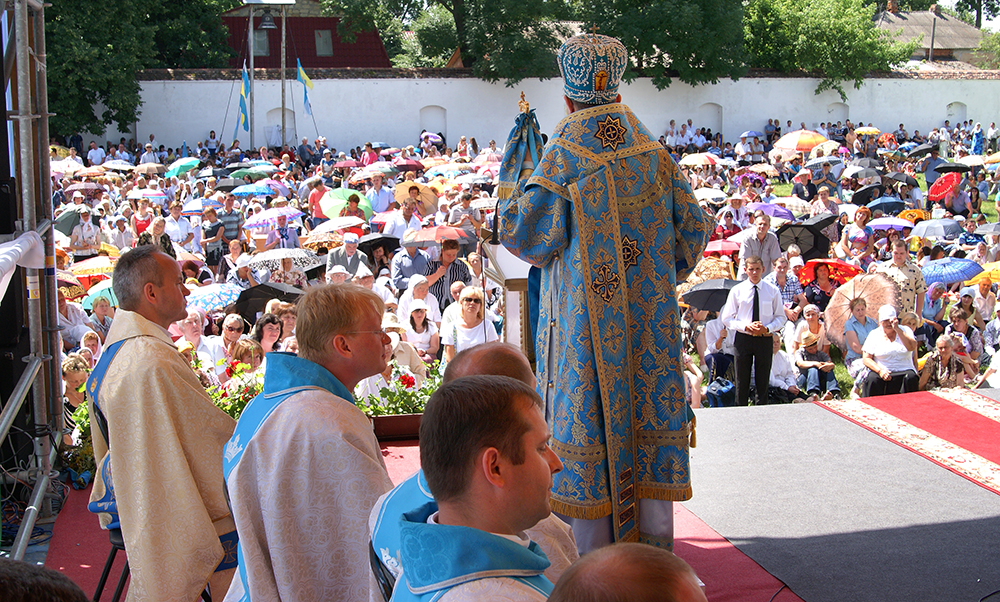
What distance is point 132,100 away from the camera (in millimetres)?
29203

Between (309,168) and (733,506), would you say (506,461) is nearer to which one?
(733,506)

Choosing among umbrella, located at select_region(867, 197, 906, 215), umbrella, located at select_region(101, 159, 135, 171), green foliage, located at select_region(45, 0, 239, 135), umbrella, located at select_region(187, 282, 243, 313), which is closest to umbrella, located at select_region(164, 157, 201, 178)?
umbrella, located at select_region(101, 159, 135, 171)

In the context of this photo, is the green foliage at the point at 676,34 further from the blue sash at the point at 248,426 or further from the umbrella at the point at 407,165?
the blue sash at the point at 248,426

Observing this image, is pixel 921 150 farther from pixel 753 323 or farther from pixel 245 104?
pixel 753 323

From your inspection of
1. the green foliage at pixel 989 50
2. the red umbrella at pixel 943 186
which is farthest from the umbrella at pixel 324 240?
the green foliage at pixel 989 50

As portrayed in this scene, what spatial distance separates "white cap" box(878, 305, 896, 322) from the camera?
8414 mm

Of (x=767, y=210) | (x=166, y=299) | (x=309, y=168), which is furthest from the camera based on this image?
(x=309, y=168)

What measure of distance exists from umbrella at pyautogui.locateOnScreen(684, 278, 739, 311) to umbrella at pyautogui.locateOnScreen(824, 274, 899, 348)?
3.31 feet

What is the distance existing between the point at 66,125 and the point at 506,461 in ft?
98.1

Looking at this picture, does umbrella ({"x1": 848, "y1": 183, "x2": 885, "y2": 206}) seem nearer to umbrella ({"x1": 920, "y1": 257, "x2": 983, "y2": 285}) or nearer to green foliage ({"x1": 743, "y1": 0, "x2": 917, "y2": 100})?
umbrella ({"x1": 920, "y1": 257, "x2": 983, "y2": 285})

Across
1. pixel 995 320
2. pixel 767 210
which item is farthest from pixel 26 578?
pixel 767 210

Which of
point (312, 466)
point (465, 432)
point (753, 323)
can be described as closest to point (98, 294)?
point (753, 323)

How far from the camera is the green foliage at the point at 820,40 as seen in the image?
111 feet

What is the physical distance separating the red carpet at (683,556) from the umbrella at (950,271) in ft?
25.3
